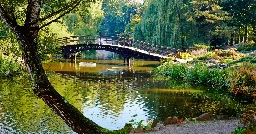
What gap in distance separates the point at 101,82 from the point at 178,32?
1670 centimetres

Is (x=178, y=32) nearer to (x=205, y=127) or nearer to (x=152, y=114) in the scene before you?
(x=152, y=114)

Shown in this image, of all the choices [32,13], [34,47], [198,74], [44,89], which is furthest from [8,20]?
[198,74]

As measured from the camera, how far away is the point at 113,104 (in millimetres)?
16625

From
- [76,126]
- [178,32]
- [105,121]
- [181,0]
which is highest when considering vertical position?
[181,0]

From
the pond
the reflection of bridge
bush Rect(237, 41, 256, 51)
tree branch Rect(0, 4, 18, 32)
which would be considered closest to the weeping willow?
the reflection of bridge

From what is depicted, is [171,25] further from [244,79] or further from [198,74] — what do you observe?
[244,79]

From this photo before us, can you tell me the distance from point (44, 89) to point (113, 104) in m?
10.2

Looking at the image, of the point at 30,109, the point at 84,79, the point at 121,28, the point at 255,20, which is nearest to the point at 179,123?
the point at 30,109

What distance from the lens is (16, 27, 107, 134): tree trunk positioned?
6.34m

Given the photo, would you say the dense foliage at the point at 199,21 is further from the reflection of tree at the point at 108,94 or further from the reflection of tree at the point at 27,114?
the reflection of tree at the point at 27,114

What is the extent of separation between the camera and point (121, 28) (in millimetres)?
89188

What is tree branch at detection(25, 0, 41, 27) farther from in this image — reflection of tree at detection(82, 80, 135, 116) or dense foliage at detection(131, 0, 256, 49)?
dense foliage at detection(131, 0, 256, 49)

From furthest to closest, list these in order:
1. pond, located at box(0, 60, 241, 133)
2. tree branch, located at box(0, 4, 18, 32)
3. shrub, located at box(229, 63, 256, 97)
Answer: shrub, located at box(229, 63, 256, 97) < pond, located at box(0, 60, 241, 133) < tree branch, located at box(0, 4, 18, 32)

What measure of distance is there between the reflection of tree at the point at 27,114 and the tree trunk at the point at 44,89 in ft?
7.87
